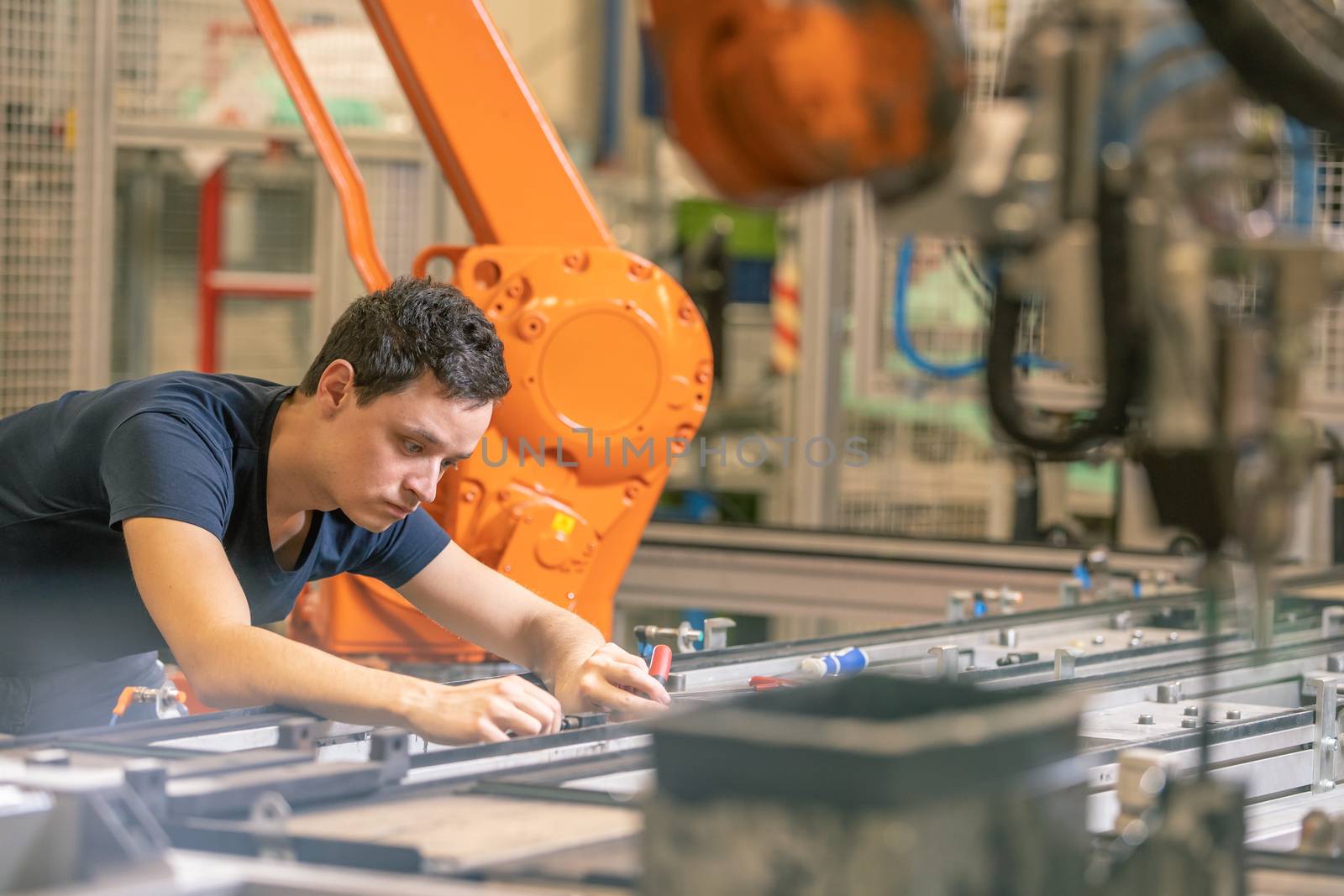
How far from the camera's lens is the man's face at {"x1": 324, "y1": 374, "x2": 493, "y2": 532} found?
2088 mm

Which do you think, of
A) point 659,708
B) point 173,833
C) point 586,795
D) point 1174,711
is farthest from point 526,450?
point 173,833

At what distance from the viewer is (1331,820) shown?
57.5 inches

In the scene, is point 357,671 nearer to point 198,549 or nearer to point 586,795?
point 198,549

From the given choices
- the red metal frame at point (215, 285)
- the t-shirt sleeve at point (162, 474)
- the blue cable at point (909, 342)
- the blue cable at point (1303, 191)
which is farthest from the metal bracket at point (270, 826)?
the red metal frame at point (215, 285)

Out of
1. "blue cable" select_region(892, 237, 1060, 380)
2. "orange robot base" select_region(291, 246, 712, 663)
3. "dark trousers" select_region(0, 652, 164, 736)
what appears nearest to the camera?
"dark trousers" select_region(0, 652, 164, 736)

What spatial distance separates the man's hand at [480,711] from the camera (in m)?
1.77

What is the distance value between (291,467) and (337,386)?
12 centimetres

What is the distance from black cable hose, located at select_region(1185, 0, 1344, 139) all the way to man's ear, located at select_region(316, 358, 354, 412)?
119 cm

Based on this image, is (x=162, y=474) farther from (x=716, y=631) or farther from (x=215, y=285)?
(x=215, y=285)

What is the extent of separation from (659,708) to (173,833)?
743 millimetres

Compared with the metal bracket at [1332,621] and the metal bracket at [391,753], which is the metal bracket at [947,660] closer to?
the metal bracket at [391,753]

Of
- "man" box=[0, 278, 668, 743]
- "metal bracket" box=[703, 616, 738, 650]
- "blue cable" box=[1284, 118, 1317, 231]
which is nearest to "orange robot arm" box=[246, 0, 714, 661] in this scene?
"metal bracket" box=[703, 616, 738, 650]

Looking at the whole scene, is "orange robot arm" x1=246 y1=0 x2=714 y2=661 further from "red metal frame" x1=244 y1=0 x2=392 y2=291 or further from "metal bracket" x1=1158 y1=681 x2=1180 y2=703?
"metal bracket" x1=1158 y1=681 x2=1180 y2=703

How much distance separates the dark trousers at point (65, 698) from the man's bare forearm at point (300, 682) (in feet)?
1.40
